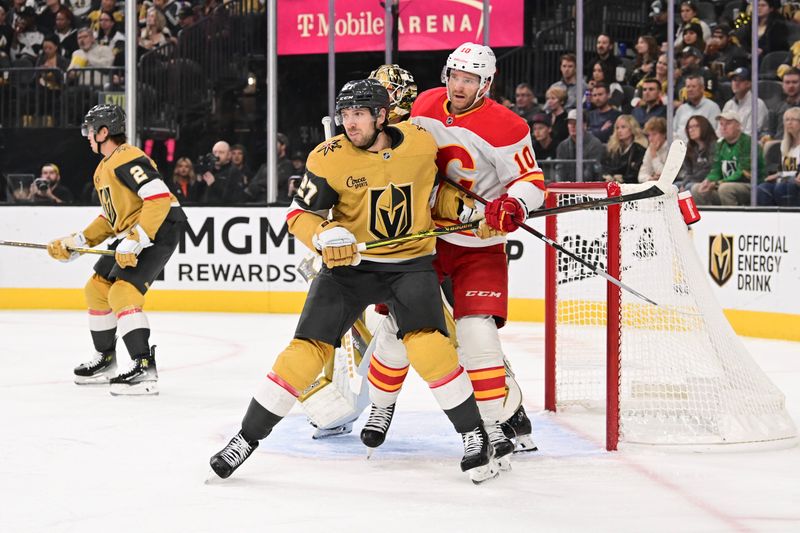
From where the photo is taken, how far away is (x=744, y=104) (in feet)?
23.9

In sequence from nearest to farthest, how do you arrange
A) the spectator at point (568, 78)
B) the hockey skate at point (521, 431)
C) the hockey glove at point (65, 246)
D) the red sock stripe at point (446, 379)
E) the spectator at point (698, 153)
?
1. the red sock stripe at point (446, 379)
2. the hockey skate at point (521, 431)
3. the hockey glove at point (65, 246)
4. the spectator at point (698, 153)
5. the spectator at point (568, 78)

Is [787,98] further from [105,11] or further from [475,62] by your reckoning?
[105,11]

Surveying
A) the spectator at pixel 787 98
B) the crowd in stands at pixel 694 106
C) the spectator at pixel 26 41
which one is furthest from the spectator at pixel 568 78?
the spectator at pixel 26 41

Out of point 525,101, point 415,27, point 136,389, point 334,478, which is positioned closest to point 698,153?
point 525,101

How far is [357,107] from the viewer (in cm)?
300

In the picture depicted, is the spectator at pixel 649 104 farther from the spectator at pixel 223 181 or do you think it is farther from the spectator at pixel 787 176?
the spectator at pixel 223 181

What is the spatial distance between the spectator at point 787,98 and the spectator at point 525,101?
1574 mm

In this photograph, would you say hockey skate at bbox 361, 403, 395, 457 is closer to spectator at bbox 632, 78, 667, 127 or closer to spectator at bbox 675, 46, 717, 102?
spectator at bbox 632, 78, 667, 127

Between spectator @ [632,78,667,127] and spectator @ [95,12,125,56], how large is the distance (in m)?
4.04

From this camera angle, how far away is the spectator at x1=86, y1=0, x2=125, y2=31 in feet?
30.4

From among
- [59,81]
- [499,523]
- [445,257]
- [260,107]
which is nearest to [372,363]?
[445,257]

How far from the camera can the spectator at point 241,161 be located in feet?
26.9

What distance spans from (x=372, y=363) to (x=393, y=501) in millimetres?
615

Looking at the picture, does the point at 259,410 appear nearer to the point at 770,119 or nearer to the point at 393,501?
the point at 393,501
